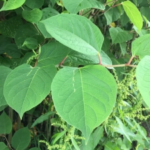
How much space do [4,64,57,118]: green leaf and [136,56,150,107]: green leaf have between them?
4.4 inches

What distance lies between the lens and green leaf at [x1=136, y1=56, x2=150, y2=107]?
9.0 inches

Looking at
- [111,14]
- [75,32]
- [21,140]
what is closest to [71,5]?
[75,32]

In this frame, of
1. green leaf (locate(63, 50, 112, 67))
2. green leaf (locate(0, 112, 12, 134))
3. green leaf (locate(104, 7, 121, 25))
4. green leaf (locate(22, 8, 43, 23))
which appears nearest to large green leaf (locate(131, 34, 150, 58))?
green leaf (locate(63, 50, 112, 67))

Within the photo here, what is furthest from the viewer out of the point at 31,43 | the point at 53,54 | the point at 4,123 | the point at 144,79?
the point at 4,123

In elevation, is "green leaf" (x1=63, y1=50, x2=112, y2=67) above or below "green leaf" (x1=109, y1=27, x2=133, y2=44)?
above

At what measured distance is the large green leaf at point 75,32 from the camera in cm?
27

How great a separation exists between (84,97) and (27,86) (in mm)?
87

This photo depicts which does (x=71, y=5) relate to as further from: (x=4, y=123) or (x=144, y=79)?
(x=4, y=123)

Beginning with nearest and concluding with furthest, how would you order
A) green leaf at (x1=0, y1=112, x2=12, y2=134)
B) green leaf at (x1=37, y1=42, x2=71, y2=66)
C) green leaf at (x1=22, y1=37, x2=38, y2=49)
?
green leaf at (x1=37, y1=42, x2=71, y2=66), green leaf at (x1=22, y1=37, x2=38, y2=49), green leaf at (x1=0, y1=112, x2=12, y2=134)

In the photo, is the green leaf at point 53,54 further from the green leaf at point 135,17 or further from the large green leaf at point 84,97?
the green leaf at point 135,17

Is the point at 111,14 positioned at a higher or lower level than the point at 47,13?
lower

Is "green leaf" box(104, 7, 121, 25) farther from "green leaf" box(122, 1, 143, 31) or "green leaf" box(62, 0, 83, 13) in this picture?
"green leaf" box(62, 0, 83, 13)

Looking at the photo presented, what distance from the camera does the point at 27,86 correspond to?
0.30 meters

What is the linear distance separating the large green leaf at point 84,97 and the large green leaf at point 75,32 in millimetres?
34
